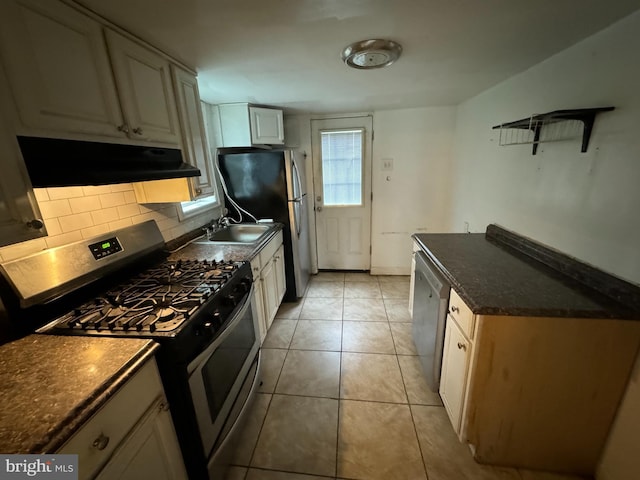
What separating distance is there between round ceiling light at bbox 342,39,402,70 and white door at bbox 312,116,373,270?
1.71 metres

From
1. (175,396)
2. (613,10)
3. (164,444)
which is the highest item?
(613,10)

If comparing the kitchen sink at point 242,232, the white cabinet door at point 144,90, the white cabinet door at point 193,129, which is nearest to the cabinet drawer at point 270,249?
the kitchen sink at point 242,232

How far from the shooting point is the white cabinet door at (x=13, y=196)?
821 mm

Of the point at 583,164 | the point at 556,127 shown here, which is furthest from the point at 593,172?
the point at 556,127

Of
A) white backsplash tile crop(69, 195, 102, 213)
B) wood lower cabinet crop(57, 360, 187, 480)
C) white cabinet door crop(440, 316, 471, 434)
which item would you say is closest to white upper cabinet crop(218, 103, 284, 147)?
white backsplash tile crop(69, 195, 102, 213)

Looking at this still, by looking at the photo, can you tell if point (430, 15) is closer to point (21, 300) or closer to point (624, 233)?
point (624, 233)

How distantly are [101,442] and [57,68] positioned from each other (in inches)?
50.1

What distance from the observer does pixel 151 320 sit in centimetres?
109

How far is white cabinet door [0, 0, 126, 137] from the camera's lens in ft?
2.82

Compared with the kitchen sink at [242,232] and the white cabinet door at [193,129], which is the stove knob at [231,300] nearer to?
the white cabinet door at [193,129]

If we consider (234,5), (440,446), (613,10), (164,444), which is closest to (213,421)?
(164,444)

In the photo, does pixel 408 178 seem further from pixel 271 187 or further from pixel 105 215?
pixel 105 215

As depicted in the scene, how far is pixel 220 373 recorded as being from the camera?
1316 mm

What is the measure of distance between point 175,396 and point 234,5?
1524 mm
